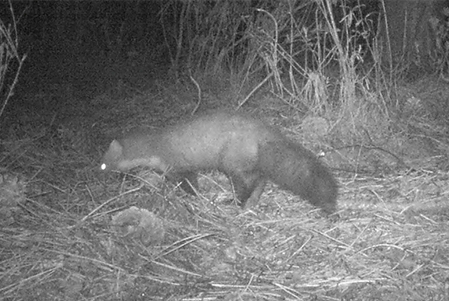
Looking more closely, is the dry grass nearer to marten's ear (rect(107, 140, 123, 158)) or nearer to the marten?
the marten

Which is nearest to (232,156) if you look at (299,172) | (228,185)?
(228,185)

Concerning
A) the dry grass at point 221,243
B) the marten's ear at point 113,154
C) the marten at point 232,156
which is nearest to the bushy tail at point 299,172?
the marten at point 232,156

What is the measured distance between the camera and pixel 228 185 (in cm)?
505

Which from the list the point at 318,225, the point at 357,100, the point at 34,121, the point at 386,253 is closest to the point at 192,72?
the point at 34,121

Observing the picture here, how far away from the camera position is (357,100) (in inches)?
241

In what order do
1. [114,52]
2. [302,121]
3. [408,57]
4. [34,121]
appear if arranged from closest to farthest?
[302,121]
[34,121]
[408,57]
[114,52]

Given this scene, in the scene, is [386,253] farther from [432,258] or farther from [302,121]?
[302,121]

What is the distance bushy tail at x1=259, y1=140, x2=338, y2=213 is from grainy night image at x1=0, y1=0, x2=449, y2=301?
0.01 metres

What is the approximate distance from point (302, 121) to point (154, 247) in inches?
112

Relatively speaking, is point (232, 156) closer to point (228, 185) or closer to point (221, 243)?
point (228, 185)

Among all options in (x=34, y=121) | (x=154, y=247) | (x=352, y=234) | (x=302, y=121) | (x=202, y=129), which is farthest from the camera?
(x=34, y=121)

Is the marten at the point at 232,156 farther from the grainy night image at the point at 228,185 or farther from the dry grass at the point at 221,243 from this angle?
the dry grass at the point at 221,243

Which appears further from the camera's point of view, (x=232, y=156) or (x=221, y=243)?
(x=232, y=156)

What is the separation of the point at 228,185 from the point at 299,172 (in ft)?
2.74
